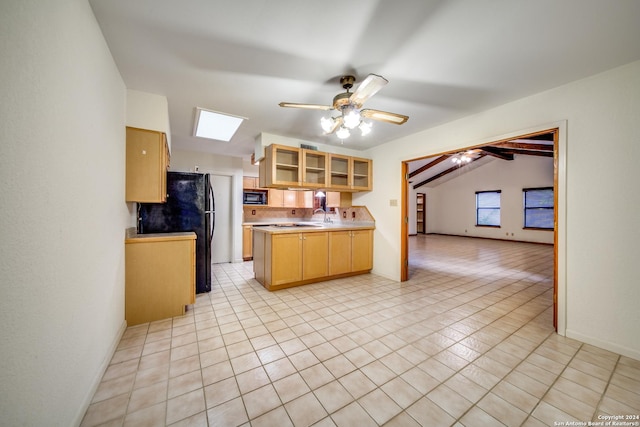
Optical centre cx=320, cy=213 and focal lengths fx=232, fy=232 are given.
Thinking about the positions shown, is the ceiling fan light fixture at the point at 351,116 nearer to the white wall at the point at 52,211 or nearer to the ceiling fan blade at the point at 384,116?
the ceiling fan blade at the point at 384,116

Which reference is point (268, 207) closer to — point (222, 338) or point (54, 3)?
point (222, 338)

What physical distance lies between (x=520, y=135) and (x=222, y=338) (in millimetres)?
3718

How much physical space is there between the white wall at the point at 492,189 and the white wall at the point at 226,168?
366 inches

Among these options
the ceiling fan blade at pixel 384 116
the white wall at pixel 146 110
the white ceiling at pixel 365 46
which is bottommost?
the ceiling fan blade at pixel 384 116

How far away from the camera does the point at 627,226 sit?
192 centimetres

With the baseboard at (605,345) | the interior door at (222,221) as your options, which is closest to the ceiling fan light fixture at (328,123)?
the baseboard at (605,345)

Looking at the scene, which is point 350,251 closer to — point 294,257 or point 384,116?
point 294,257

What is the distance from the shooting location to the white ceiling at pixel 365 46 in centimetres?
143

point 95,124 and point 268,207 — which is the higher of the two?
point 95,124

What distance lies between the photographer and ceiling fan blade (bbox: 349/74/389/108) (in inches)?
65.3

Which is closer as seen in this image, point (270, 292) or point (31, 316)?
point (31, 316)

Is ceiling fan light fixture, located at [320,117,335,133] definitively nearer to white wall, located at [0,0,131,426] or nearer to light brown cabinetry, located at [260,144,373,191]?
light brown cabinetry, located at [260,144,373,191]

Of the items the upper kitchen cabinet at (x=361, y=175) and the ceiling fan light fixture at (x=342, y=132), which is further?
the upper kitchen cabinet at (x=361, y=175)

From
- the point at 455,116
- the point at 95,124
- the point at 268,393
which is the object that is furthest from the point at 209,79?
the point at 455,116
